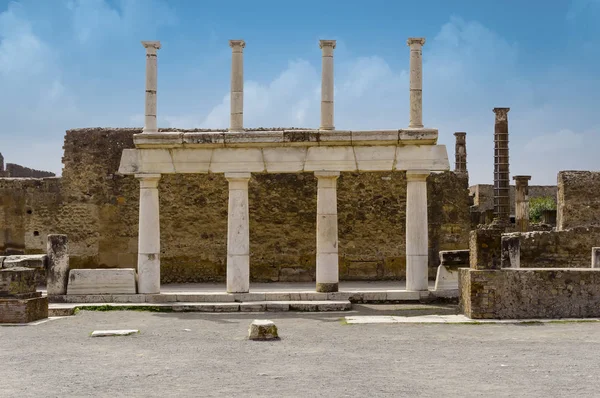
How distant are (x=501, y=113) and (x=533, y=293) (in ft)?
57.6

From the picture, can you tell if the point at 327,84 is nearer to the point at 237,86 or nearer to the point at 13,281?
the point at 237,86

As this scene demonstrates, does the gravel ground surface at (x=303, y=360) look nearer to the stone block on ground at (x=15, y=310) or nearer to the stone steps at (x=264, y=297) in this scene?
the stone block on ground at (x=15, y=310)

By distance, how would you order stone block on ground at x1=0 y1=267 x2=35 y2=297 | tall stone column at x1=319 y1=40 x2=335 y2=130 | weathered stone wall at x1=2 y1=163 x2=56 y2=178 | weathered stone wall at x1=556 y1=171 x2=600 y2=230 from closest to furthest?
stone block on ground at x1=0 y1=267 x2=35 y2=297 → tall stone column at x1=319 y1=40 x2=335 y2=130 → weathered stone wall at x1=2 y1=163 x2=56 y2=178 → weathered stone wall at x1=556 y1=171 x2=600 y2=230

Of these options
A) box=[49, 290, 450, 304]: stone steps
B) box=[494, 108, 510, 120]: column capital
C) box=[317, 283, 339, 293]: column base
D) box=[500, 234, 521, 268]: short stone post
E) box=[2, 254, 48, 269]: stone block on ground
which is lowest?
box=[49, 290, 450, 304]: stone steps

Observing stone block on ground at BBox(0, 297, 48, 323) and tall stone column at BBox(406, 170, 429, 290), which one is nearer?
stone block on ground at BBox(0, 297, 48, 323)

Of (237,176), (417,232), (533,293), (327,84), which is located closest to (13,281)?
(237,176)

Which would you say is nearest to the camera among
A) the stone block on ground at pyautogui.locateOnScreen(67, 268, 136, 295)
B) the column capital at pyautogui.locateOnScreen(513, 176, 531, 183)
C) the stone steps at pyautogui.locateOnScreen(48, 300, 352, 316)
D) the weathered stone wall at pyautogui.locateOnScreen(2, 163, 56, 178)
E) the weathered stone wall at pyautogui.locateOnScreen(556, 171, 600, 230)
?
the stone steps at pyautogui.locateOnScreen(48, 300, 352, 316)

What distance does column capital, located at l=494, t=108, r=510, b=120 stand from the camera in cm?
2930

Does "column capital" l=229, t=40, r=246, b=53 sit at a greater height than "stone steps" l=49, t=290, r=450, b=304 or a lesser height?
greater

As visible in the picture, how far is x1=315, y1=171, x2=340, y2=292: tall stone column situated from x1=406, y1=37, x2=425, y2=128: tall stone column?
1.84 meters

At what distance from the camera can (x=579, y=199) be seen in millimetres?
25641

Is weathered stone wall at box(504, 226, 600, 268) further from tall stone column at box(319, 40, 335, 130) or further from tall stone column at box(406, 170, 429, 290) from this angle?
tall stone column at box(319, 40, 335, 130)

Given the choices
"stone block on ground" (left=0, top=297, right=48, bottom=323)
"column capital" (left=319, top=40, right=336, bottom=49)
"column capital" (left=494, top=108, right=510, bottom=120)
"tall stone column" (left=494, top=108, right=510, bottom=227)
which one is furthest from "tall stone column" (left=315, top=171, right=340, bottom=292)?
"column capital" (left=494, top=108, right=510, bottom=120)

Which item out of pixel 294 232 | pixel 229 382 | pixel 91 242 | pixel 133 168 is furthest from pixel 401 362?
pixel 91 242
